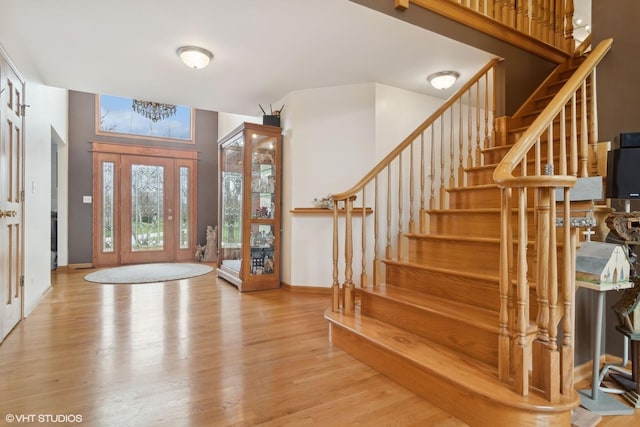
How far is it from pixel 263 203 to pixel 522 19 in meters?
3.55

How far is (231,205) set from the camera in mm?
5039

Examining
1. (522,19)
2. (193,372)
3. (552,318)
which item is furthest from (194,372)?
(522,19)

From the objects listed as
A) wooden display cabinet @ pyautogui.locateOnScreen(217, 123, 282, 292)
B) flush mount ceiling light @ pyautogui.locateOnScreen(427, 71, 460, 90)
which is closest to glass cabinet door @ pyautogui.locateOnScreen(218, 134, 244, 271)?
wooden display cabinet @ pyautogui.locateOnScreen(217, 123, 282, 292)

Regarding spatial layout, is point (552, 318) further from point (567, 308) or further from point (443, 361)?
point (443, 361)

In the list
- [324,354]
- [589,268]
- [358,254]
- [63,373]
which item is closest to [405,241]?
[358,254]

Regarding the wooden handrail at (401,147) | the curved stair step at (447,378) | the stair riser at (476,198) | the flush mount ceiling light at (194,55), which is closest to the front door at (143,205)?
the flush mount ceiling light at (194,55)

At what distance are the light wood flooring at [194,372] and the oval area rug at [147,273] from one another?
1339 millimetres

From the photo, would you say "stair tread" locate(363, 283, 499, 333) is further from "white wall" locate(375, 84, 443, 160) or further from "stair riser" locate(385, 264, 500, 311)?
"white wall" locate(375, 84, 443, 160)

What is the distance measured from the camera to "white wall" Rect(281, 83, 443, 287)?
416 centimetres

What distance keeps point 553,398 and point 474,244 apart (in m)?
1.14

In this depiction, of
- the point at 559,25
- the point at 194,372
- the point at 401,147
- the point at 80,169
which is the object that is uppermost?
the point at 559,25

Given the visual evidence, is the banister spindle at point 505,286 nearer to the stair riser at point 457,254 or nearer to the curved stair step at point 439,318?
the curved stair step at point 439,318

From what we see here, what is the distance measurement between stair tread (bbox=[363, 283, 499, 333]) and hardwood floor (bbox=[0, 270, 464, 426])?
1.64 ft

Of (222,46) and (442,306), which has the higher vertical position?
(222,46)
